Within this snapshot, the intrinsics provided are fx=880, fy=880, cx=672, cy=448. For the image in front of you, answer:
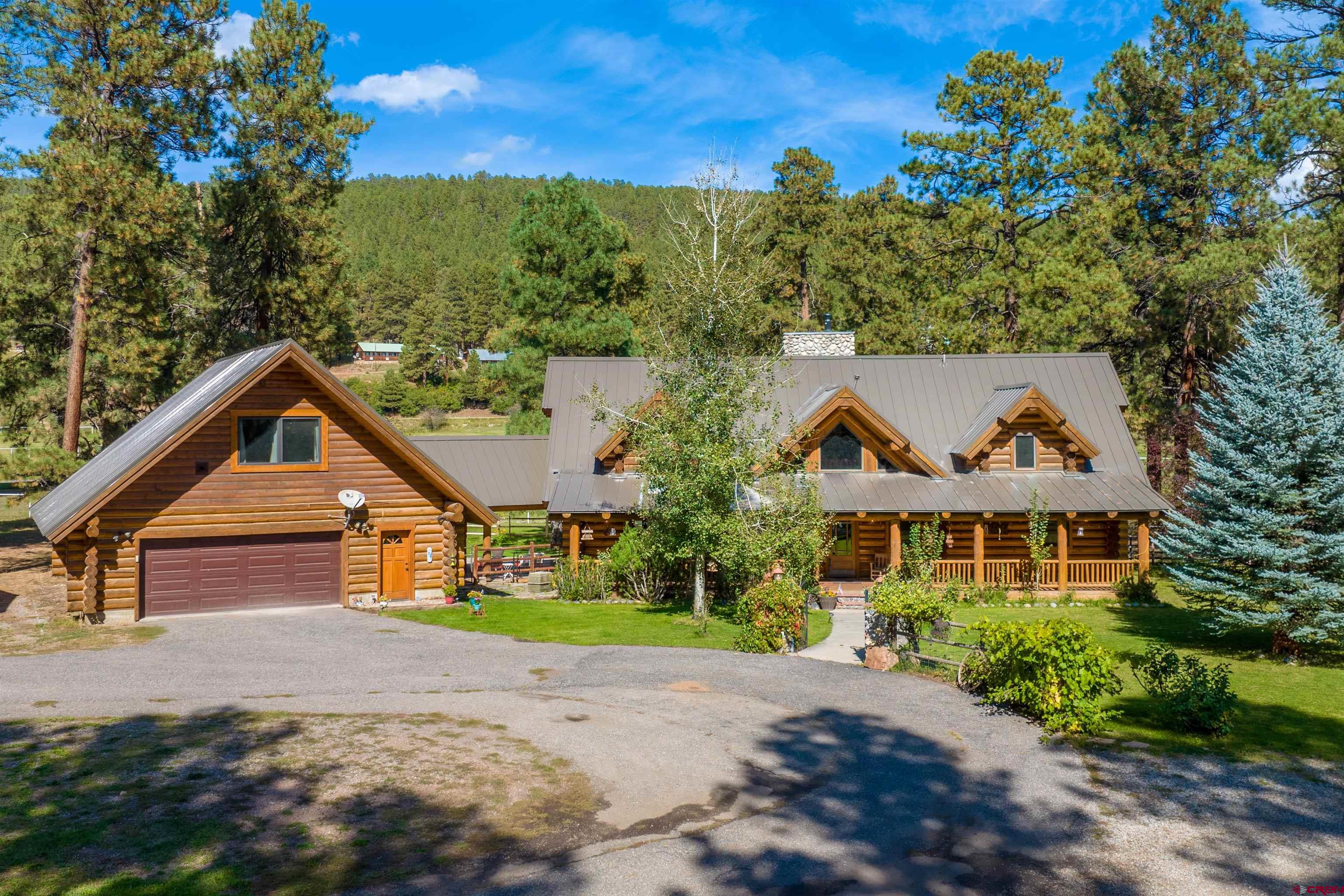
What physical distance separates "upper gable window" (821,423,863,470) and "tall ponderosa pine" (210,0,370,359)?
23175 mm

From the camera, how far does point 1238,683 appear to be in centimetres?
1568

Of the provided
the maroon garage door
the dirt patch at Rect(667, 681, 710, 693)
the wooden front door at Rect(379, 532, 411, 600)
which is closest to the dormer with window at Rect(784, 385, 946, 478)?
the wooden front door at Rect(379, 532, 411, 600)

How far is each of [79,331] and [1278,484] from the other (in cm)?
3176

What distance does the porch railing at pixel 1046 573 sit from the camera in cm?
2547

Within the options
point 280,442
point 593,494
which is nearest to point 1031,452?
point 593,494

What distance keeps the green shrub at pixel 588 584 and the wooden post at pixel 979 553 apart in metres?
10.6

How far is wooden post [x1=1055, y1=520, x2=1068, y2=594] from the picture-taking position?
25.1 meters

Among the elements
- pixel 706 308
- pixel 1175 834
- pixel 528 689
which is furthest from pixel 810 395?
pixel 1175 834

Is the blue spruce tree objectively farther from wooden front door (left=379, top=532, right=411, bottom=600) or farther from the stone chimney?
wooden front door (left=379, top=532, right=411, bottom=600)

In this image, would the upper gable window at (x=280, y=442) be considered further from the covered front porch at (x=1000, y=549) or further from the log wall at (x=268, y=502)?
the covered front porch at (x=1000, y=549)

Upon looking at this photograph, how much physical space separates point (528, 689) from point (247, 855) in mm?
6773

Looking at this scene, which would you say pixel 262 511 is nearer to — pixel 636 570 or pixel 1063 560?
pixel 636 570

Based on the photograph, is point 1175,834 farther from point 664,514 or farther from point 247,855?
point 664,514

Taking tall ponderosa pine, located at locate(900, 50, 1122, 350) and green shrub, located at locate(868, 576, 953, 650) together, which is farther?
tall ponderosa pine, located at locate(900, 50, 1122, 350)
